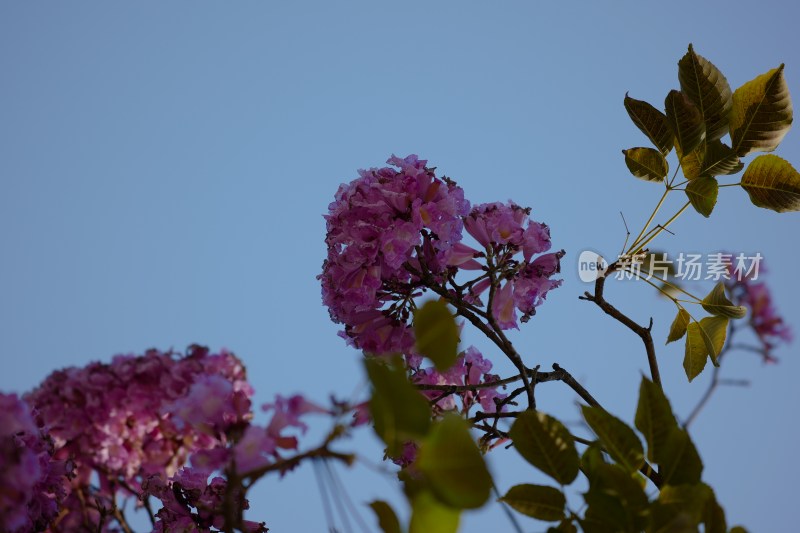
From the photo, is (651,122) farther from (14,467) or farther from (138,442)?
(138,442)

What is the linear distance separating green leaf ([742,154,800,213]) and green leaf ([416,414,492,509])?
1.04 metres

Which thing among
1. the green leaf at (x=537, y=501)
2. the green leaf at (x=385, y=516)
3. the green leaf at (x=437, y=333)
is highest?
the green leaf at (x=437, y=333)

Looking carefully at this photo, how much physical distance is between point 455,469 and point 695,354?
103cm

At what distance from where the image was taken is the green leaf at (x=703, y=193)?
1365 mm

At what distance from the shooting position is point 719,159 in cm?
137

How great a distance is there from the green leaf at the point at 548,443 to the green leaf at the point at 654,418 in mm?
72

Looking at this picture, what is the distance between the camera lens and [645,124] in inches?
55.1

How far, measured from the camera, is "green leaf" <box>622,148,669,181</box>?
4.70ft

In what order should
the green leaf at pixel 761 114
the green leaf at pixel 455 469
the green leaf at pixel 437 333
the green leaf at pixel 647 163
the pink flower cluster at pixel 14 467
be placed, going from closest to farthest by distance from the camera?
the green leaf at pixel 455 469
the green leaf at pixel 437 333
the pink flower cluster at pixel 14 467
the green leaf at pixel 761 114
the green leaf at pixel 647 163

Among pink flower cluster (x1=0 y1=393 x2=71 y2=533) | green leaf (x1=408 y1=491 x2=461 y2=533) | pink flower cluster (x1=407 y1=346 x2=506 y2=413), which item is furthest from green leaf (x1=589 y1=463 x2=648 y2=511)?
pink flower cluster (x1=407 y1=346 x2=506 y2=413)

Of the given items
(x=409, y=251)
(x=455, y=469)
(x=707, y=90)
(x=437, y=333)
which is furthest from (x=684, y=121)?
(x=455, y=469)

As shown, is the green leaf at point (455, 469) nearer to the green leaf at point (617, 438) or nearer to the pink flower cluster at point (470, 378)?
the green leaf at point (617, 438)

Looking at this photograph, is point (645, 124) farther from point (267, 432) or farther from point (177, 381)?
point (177, 381)

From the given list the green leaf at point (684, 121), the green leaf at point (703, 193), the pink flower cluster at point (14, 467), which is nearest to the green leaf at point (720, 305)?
the green leaf at point (703, 193)
